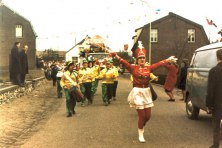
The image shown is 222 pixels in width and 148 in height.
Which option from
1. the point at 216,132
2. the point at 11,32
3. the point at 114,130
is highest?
the point at 11,32

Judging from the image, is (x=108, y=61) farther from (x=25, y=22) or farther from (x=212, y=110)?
(x=25, y=22)

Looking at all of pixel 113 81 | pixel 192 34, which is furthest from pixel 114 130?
pixel 192 34

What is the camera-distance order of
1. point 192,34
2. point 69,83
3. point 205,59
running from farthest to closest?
point 192,34
point 69,83
point 205,59

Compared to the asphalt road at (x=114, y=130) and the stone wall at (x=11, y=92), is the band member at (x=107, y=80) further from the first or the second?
the stone wall at (x=11, y=92)

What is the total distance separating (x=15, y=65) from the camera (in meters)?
21.3

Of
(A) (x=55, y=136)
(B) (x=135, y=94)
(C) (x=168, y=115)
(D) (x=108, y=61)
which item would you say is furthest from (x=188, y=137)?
(D) (x=108, y=61)

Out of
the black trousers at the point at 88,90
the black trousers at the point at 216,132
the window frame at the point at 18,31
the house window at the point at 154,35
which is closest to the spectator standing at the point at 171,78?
the black trousers at the point at 88,90

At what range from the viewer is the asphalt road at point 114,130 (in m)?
9.22

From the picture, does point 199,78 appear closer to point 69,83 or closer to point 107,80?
point 69,83

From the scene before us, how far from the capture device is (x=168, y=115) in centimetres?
1402

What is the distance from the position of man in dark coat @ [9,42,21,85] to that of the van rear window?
34.2 ft

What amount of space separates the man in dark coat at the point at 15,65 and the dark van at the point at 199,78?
394 inches

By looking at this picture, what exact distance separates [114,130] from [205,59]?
3.07 m

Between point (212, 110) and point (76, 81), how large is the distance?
678 cm
